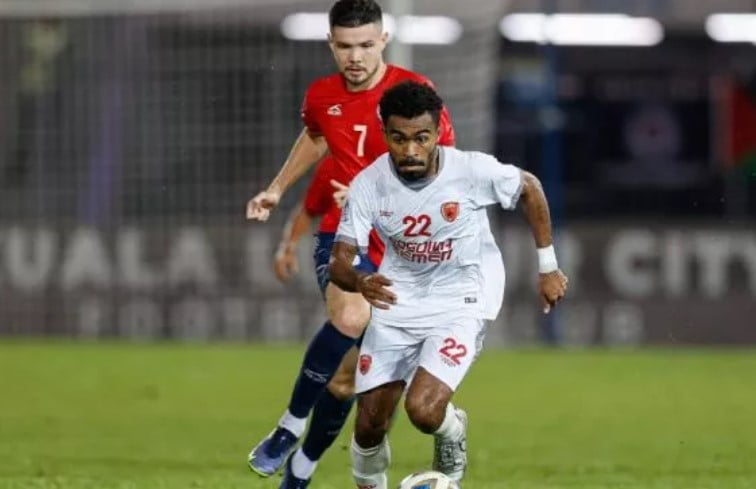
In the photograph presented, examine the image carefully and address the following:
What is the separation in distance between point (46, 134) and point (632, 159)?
6687 millimetres

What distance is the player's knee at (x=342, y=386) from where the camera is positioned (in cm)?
965

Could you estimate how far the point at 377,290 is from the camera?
8.32 m

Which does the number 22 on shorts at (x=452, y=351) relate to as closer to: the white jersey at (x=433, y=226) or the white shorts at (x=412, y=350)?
the white shorts at (x=412, y=350)

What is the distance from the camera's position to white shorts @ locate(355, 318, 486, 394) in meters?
→ 8.75

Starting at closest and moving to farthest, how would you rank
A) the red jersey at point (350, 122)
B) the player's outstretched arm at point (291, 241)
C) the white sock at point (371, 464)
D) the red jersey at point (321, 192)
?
the white sock at point (371, 464)
the red jersey at point (350, 122)
the red jersey at point (321, 192)
the player's outstretched arm at point (291, 241)

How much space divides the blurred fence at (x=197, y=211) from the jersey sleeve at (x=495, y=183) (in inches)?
428

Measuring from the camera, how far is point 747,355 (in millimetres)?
20969

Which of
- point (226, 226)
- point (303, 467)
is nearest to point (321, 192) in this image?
point (303, 467)

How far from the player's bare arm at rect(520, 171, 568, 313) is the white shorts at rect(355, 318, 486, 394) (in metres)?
0.34

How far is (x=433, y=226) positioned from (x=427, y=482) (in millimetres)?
1003

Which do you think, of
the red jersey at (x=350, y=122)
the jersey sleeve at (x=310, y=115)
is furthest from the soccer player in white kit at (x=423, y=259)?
the jersey sleeve at (x=310, y=115)

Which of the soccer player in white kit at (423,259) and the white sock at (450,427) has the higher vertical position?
the soccer player in white kit at (423,259)

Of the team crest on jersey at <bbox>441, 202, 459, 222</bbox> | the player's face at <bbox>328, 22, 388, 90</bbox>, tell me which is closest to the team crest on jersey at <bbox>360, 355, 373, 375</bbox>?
the team crest on jersey at <bbox>441, 202, 459, 222</bbox>

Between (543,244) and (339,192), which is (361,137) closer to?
(339,192)
